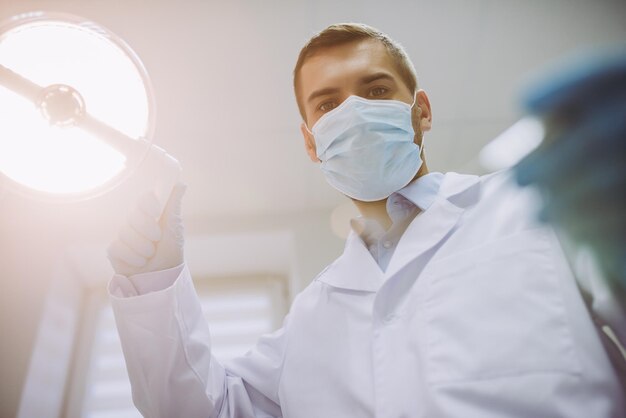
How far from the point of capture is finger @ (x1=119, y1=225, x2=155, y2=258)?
33.0 inches

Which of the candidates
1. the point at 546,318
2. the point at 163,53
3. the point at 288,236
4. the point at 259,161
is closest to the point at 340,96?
the point at 546,318

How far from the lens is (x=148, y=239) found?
84 cm

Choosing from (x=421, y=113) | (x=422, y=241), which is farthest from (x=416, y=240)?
(x=421, y=113)

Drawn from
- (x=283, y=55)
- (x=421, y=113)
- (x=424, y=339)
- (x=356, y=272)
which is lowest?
(x=424, y=339)

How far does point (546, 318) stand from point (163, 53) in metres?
1.79

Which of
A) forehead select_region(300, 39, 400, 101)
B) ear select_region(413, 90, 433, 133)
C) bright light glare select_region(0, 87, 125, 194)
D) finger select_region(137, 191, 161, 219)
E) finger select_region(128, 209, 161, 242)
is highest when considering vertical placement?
forehead select_region(300, 39, 400, 101)

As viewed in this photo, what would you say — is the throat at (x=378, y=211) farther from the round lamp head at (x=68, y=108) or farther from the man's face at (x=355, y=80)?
the round lamp head at (x=68, y=108)

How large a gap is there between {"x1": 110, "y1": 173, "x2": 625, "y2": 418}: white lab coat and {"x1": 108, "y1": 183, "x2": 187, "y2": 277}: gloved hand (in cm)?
6

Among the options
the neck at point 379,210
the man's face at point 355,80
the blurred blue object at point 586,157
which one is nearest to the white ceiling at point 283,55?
the man's face at point 355,80

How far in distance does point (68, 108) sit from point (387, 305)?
0.79 m

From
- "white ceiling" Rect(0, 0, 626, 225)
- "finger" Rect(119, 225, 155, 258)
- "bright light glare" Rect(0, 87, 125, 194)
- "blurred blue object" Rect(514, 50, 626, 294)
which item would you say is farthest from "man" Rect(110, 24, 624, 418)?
"white ceiling" Rect(0, 0, 626, 225)

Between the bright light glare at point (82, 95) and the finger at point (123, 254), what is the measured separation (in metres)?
0.14

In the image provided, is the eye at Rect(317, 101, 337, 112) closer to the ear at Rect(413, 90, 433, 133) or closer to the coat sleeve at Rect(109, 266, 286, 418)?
the ear at Rect(413, 90, 433, 133)

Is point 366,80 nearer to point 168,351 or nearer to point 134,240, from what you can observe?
point 134,240
